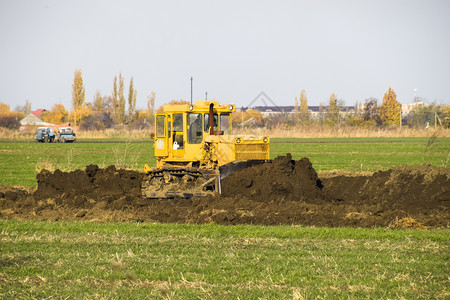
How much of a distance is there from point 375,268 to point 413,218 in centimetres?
511

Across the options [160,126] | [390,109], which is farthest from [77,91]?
[160,126]

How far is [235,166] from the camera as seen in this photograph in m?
16.9

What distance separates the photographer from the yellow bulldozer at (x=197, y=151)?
17.0 meters

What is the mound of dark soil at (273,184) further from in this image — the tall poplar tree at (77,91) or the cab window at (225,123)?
the tall poplar tree at (77,91)

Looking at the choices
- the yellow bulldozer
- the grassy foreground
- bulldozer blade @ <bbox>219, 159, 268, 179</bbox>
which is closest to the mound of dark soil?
bulldozer blade @ <bbox>219, 159, 268, 179</bbox>

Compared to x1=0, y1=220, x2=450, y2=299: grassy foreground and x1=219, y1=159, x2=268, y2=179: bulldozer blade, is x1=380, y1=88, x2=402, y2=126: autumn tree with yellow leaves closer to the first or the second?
x1=219, y1=159, x2=268, y2=179: bulldozer blade

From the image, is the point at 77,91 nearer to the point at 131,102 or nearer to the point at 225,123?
the point at 131,102

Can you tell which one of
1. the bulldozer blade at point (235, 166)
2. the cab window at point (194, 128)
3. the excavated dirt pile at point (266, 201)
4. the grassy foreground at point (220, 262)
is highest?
the cab window at point (194, 128)

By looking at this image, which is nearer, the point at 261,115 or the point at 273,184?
the point at 273,184

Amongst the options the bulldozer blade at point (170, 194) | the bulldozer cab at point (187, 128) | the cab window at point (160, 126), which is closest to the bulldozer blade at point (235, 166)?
the bulldozer blade at point (170, 194)

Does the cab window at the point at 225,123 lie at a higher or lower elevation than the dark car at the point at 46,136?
higher

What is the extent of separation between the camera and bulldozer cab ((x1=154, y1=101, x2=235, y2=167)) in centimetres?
1866

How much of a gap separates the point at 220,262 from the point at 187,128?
9074 mm

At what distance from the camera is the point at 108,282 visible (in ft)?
28.8
